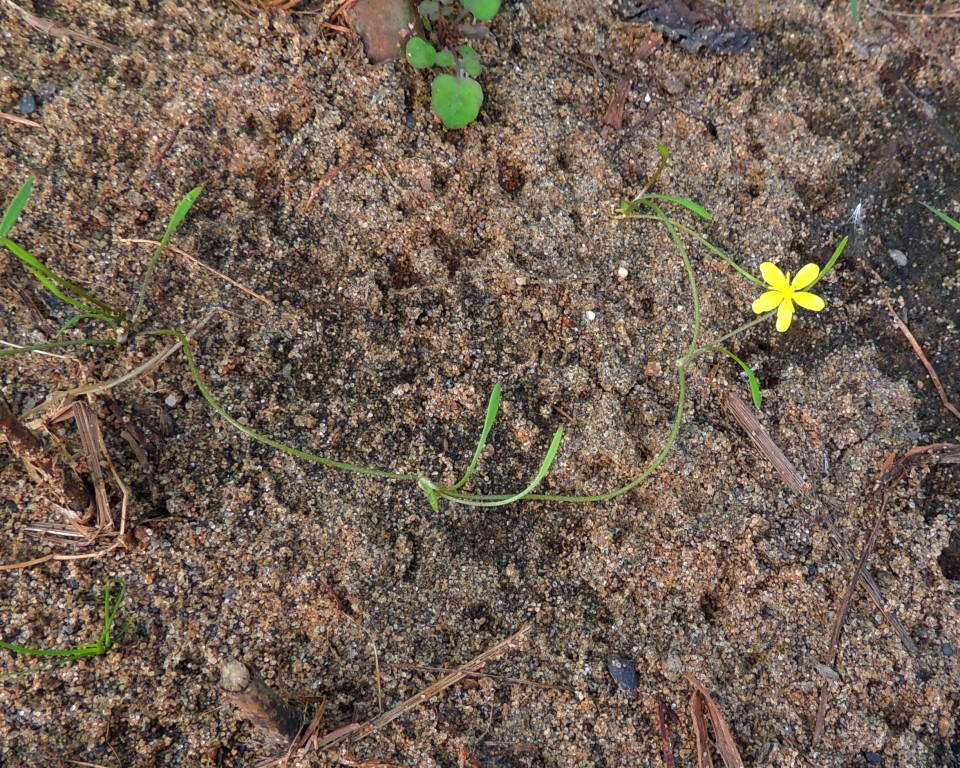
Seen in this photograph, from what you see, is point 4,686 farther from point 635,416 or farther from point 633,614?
point 635,416

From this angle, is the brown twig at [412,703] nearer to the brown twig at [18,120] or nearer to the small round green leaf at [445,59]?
the small round green leaf at [445,59]

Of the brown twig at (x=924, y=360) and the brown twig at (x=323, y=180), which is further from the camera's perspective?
the brown twig at (x=924, y=360)

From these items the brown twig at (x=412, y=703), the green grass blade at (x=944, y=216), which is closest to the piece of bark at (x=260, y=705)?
the brown twig at (x=412, y=703)

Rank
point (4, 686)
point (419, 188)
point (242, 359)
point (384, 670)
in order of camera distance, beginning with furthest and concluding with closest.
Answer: point (419, 188), point (242, 359), point (384, 670), point (4, 686)

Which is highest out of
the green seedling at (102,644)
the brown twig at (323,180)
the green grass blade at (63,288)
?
the brown twig at (323,180)

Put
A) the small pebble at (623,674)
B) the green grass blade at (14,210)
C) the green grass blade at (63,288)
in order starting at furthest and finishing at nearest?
the small pebble at (623,674) < the green grass blade at (63,288) < the green grass blade at (14,210)

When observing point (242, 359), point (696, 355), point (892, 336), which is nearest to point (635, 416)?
point (696, 355)
